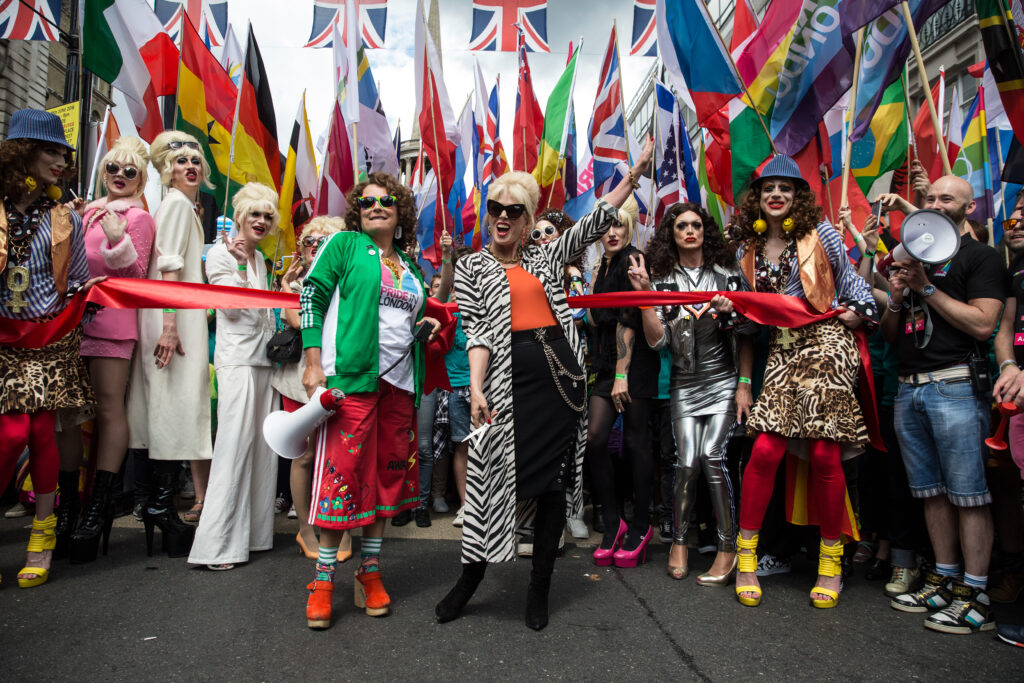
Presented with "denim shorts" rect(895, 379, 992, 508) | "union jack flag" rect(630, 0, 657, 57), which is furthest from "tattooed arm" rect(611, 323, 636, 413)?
"union jack flag" rect(630, 0, 657, 57)

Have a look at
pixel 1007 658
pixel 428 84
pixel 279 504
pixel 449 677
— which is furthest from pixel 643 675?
pixel 428 84

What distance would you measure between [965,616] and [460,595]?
2.36 m

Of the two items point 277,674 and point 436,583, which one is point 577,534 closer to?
point 436,583

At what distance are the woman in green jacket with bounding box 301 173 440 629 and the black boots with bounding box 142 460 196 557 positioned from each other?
1.36 m

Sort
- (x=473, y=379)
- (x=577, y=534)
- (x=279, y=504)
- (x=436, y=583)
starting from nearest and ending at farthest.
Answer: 1. (x=473, y=379)
2. (x=436, y=583)
3. (x=577, y=534)
4. (x=279, y=504)

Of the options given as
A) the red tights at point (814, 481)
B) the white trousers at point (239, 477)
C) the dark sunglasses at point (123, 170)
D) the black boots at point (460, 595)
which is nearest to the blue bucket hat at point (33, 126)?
the dark sunglasses at point (123, 170)

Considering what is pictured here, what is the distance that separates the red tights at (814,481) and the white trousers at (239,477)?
9.54ft

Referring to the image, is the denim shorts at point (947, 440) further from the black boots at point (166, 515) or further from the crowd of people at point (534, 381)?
the black boots at point (166, 515)

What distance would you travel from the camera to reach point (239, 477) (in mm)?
4180

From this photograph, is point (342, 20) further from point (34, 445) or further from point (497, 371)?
point (497, 371)

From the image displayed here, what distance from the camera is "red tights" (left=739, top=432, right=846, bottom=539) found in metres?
3.57

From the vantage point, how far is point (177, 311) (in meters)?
4.28

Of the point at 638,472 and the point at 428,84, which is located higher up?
the point at 428,84

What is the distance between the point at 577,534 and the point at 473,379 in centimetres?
223
